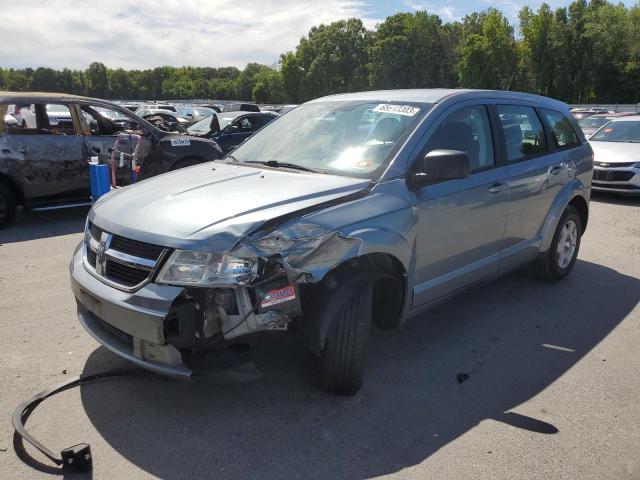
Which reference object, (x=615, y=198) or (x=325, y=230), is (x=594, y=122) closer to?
(x=615, y=198)

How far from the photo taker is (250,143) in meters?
4.62

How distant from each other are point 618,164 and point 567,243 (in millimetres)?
5772

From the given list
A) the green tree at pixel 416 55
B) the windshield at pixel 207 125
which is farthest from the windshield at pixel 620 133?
the green tree at pixel 416 55

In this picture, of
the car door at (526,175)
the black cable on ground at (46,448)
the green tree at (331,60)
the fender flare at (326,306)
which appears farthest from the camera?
the green tree at (331,60)

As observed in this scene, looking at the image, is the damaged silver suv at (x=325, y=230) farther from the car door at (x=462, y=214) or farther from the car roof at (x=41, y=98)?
the car roof at (x=41, y=98)

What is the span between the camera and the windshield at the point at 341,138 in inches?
143

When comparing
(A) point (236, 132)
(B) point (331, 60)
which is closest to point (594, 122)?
(A) point (236, 132)

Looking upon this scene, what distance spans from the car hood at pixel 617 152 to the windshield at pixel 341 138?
7.61 meters

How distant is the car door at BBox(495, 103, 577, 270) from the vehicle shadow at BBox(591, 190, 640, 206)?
6.26 m

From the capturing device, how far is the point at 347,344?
310cm

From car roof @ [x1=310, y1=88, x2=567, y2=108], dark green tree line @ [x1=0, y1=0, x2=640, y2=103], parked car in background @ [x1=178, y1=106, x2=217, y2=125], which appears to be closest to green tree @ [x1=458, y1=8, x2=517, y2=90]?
dark green tree line @ [x1=0, y1=0, x2=640, y2=103]

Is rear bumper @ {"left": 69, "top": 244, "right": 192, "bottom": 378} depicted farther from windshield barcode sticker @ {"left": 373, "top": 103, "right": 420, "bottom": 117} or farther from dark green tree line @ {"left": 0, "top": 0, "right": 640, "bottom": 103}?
dark green tree line @ {"left": 0, "top": 0, "right": 640, "bottom": 103}

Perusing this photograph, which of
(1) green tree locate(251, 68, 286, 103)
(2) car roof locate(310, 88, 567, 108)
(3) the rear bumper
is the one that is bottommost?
(3) the rear bumper

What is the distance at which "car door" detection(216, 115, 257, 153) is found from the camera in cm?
1268
